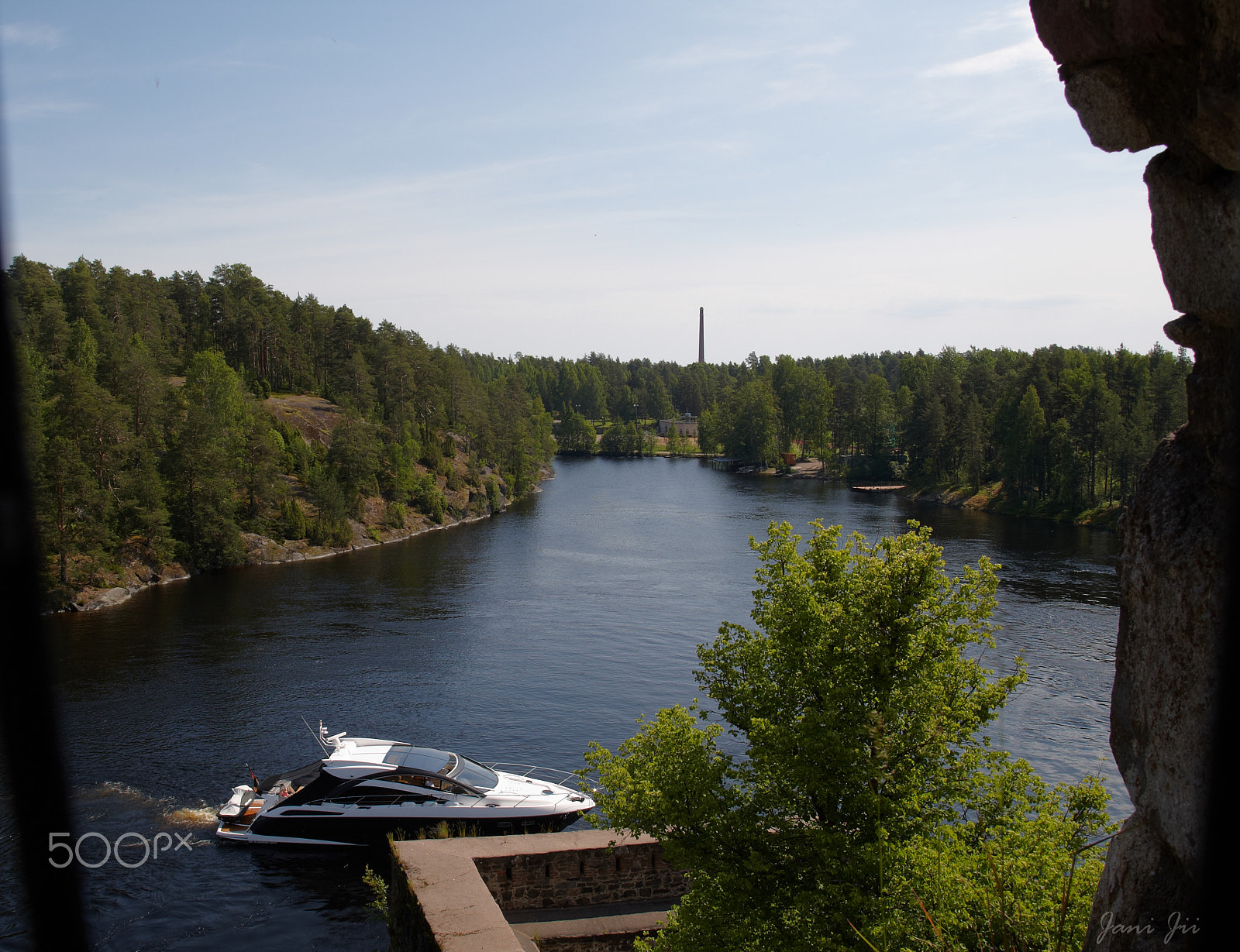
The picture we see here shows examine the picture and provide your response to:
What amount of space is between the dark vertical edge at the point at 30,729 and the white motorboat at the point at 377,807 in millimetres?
14447

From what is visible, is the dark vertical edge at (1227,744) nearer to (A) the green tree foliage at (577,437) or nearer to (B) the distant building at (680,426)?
(A) the green tree foliage at (577,437)

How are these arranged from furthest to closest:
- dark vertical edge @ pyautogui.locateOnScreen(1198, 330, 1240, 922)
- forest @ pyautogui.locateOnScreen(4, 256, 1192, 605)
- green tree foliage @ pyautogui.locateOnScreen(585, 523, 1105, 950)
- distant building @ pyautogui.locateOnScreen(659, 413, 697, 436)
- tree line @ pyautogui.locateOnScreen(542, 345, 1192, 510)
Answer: distant building @ pyautogui.locateOnScreen(659, 413, 697, 436) < tree line @ pyautogui.locateOnScreen(542, 345, 1192, 510) < forest @ pyautogui.locateOnScreen(4, 256, 1192, 605) < green tree foliage @ pyautogui.locateOnScreen(585, 523, 1105, 950) < dark vertical edge @ pyautogui.locateOnScreen(1198, 330, 1240, 922)

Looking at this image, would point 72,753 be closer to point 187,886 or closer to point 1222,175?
point 187,886

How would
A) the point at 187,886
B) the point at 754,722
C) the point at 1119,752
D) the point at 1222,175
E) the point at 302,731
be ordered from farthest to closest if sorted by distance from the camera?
the point at 302,731 → the point at 187,886 → the point at 754,722 → the point at 1119,752 → the point at 1222,175

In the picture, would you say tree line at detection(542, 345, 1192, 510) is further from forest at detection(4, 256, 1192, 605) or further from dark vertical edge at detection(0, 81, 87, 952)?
dark vertical edge at detection(0, 81, 87, 952)

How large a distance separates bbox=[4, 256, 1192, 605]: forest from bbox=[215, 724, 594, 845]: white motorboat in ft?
89.2

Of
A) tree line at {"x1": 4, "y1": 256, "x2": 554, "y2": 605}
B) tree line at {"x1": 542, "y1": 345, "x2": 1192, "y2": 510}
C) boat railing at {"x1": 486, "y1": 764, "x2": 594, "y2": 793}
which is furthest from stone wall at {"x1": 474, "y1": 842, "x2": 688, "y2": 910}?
tree line at {"x1": 542, "y1": 345, "x2": 1192, "y2": 510}

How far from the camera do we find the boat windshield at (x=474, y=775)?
23359 millimetres

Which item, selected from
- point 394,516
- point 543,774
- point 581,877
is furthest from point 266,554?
point 581,877

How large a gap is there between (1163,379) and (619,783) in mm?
79011

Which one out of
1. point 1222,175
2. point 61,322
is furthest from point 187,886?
point 61,322

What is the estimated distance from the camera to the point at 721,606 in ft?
148

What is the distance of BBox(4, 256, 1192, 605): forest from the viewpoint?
52094mm
